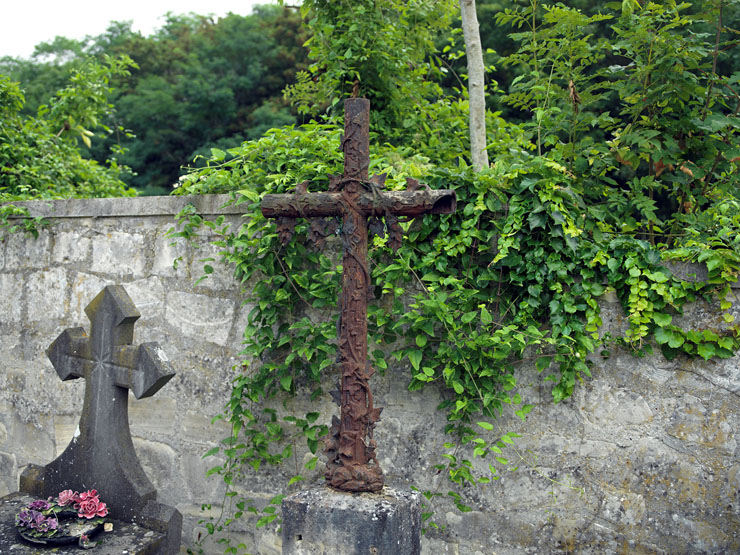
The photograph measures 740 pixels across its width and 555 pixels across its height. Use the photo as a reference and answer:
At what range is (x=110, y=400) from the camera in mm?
2760

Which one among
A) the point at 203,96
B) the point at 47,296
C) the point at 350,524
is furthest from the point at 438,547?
the point at 203,96

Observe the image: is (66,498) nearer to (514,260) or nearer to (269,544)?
(269,544)

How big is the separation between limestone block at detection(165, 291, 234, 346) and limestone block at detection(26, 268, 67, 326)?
85 cm

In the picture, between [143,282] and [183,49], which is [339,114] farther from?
[183,49]

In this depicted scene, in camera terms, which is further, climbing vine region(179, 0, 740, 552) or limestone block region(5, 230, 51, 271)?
limestone block region(5, 230, 51, 271)

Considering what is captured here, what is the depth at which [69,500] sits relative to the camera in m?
2.66

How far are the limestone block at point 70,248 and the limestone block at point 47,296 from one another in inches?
3.3

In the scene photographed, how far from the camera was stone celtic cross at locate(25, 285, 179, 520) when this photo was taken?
8.78 feet

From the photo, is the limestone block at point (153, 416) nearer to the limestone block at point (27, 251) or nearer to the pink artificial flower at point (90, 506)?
the pink artificial flower at point (90, 506)

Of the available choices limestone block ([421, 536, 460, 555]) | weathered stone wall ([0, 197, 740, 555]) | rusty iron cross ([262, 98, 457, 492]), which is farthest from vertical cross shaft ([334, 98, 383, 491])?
limestone block ([421, 536, 460, 555])

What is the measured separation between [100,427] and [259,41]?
15471 mm

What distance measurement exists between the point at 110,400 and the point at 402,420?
1334mm

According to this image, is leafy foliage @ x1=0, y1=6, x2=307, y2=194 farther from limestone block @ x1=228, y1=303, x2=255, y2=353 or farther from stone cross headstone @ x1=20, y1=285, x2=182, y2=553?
stone cross headstone @ x1=20, y1=285, x2=182, y2=553

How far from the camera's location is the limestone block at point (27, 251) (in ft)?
13.0
